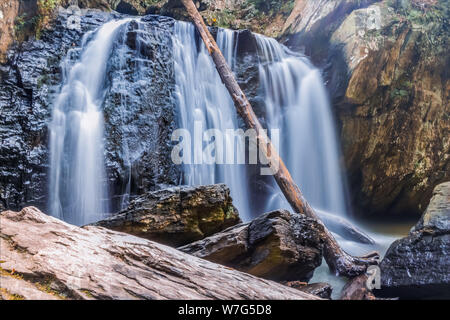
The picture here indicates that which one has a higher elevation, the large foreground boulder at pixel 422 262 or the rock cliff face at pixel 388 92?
the rock cliff face at pixel 388 92

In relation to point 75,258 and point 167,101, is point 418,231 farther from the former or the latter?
point 167,101

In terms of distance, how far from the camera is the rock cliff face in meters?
6.69

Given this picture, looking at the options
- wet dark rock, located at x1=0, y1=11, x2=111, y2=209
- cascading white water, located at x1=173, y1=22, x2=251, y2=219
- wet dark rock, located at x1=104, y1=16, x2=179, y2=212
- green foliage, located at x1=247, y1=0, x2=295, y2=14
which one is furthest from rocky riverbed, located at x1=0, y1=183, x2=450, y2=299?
green foliage, located at x1=247, y1=0, x2=295, y2=14

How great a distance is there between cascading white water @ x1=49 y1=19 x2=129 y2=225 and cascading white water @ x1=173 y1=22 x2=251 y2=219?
1587mm

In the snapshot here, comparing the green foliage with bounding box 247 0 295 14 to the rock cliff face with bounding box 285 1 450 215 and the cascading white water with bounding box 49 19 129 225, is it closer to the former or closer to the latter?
the rock cliff face with bounding box 285 1 450 215

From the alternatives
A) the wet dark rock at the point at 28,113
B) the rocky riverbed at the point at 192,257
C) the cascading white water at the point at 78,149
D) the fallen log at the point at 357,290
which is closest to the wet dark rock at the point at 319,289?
the rocky riverbed at the point at 192,257

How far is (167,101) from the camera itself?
21.0 feet

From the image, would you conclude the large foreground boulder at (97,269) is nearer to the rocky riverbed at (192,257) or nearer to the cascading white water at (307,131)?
the rocky riverbed at (192,257)

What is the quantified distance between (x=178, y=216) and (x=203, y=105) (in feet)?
11.4

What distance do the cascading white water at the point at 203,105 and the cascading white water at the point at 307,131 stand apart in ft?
3.46

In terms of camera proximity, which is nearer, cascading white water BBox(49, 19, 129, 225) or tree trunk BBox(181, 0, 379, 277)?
tree trunk BBox(181, 0, 379, 277)

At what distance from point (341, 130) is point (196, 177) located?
3530 millimetres

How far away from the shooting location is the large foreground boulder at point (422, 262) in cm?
351

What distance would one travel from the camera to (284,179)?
17.3 ft
